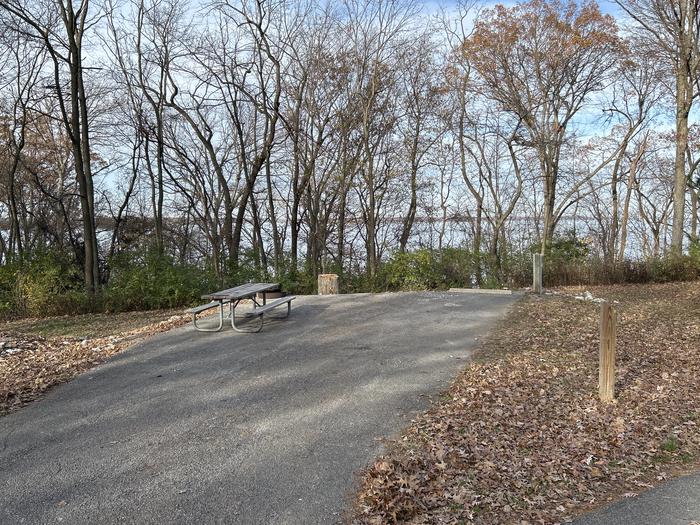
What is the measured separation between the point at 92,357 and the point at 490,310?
246 inches

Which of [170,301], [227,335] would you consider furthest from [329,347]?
[170,301]

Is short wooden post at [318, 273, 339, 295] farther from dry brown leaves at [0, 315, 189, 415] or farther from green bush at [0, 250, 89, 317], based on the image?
green bush at [0, 250, 89, 317]

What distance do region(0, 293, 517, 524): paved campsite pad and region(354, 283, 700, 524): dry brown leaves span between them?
28 centimetres

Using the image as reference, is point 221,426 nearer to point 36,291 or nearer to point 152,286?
point 152,286

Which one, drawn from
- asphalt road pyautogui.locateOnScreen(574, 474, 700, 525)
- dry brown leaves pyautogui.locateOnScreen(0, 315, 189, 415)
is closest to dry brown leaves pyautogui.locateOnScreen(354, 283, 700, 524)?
asphalt road pyautogui.locateOnScreen(574, 474, 700, 525)

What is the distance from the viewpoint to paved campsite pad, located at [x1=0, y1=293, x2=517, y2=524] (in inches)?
122

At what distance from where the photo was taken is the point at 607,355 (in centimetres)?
490

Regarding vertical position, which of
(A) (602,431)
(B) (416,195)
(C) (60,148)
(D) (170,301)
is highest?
(C) (60,148)

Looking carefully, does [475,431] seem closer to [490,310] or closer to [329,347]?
[329,347]

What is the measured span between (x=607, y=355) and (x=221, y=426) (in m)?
3.38

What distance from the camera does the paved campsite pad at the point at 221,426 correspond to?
10.2 ft

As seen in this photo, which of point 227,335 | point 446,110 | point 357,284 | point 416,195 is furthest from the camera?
point 416,195

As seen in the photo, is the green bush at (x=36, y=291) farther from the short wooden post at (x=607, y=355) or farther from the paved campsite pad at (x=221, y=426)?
the short wooden post at (x=607, y=355)

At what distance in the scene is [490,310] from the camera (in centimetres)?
948
